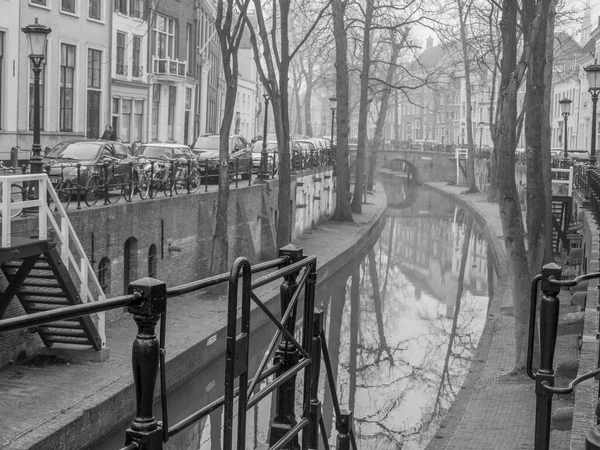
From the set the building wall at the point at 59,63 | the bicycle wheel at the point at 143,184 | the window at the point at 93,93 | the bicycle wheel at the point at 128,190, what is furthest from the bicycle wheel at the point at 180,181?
the window at the point at 93,93

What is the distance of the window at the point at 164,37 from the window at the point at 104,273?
22.3 metres

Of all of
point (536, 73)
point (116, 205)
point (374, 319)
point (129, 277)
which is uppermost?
point (536, 73)

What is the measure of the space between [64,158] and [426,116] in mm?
102502

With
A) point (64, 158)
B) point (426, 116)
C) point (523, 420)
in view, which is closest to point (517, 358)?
point (523, 420)

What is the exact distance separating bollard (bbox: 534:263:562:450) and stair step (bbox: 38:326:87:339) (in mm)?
9567

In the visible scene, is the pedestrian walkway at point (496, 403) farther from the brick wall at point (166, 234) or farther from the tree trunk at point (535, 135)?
the brick wall at point (166, 234)

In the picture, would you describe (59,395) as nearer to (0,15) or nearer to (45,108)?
(0,15)

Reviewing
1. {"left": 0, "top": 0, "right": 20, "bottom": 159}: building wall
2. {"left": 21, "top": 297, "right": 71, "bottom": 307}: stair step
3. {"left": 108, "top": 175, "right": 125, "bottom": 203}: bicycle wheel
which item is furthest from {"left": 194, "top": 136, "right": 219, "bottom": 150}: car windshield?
{"left": 21, "top": 297, "right": 71, "bottom": 307}: stair step

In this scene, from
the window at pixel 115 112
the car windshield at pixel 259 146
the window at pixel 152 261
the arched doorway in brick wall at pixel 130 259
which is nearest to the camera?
the arched doorway in brick wall at pixel 130 259

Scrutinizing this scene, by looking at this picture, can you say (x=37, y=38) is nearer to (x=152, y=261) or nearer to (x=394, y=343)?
(x=152, y=261)

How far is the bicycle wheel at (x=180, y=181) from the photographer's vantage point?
2126cm

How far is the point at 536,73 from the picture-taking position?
13.7 meters

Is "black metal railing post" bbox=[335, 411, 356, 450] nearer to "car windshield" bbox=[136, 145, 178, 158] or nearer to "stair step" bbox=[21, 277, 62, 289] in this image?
"stair step" bbox=[21, 277, 62, 289]

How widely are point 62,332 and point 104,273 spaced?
10.8 feet
